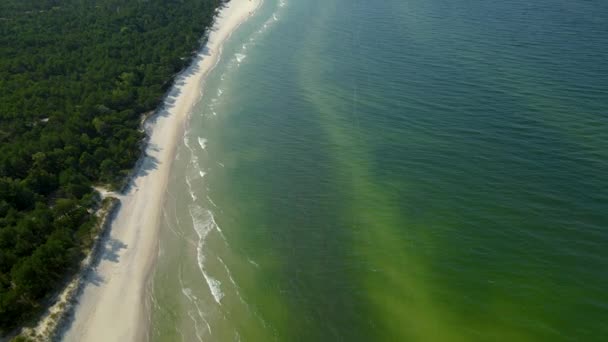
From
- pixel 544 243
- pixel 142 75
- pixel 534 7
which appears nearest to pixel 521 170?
pixel 544 243

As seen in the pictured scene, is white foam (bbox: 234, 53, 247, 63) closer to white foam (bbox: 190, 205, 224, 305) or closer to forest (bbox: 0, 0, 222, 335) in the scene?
forest (bbox: 0, 0, 222, 335)

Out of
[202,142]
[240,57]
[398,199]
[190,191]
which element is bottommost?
[190,191]

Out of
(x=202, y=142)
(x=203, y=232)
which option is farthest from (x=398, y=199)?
(x=202, y=142)

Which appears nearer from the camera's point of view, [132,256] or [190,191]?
[132,256]

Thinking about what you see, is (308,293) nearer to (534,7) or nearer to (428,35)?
(428,35)

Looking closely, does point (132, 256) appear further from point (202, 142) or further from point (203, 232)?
point (202, 142)

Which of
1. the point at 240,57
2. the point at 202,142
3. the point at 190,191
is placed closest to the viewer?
the point at 190,191

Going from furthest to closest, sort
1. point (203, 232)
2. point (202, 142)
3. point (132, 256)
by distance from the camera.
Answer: point (202, 142) → point (203, 232) → point (132, 256)

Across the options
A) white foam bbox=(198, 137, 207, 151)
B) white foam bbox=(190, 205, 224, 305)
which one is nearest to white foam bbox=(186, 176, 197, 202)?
white foam bbox=(190, 205, 224, 305)
